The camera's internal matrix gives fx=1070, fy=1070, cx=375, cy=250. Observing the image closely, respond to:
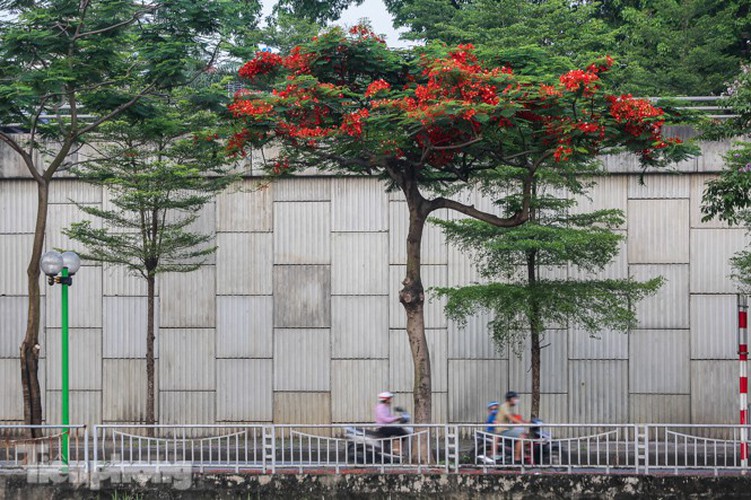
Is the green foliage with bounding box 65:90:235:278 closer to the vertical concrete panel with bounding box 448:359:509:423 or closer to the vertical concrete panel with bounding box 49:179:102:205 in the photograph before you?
the vertical concrete panel with bounding box 49:179:102:205

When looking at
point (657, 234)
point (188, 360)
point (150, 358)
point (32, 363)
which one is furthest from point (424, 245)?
point (32, 363)

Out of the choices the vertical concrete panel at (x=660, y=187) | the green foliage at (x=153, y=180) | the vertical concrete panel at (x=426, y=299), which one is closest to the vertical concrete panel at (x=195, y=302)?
the green foliage at (x=153, y=180)

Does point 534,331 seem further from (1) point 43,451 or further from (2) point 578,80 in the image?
(1) point 43,451

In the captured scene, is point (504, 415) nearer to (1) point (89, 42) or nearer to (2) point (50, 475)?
(2) point (50, 475)

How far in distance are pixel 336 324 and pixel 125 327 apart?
17.1ft

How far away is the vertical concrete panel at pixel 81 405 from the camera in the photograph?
86.0 feet

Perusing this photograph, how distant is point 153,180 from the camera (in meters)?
23.1

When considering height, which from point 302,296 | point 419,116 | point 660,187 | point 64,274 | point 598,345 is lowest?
point 598,345

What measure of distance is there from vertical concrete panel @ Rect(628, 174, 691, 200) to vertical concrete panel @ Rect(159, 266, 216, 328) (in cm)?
1026

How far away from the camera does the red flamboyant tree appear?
57.6 feet

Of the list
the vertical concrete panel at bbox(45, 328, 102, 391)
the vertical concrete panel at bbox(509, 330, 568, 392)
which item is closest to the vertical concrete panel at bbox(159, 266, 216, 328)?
the vertical concrete panel at bbox(45, 328, 102, 391)

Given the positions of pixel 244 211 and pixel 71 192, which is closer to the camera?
pixel 244 211

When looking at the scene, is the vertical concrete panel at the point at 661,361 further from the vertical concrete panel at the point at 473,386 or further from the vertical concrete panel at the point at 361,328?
the vertical concrete panel at the point at 361,328

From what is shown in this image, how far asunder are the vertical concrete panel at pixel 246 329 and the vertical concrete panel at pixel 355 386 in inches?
73.3
